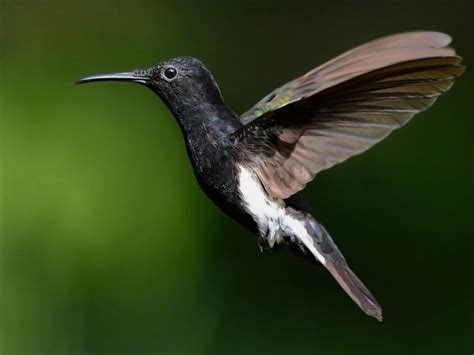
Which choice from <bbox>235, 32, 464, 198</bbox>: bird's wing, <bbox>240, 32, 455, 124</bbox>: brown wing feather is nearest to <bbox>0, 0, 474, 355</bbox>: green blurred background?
<bbox>235, 32, 464, 198</bbox>: bird's wing

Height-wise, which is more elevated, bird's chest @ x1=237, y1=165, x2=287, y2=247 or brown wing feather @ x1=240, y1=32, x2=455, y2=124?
brown wing feather @ x1=240, y1=32, x2=455, y2=124

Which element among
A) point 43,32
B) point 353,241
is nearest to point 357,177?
point 353,241

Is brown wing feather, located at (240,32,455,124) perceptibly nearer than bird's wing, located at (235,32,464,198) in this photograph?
Yes

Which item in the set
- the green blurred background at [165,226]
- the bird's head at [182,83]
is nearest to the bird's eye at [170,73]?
the bird's head at [182,83]

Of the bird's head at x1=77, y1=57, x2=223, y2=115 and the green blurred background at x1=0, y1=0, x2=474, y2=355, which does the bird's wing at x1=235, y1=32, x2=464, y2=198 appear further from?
the green blurred background at x1=0, y1=0, x2=474, y2=355

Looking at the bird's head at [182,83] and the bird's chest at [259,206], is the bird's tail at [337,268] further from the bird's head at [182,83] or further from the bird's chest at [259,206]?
the bird's head at [182,83]

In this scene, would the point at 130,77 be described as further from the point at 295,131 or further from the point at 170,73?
the point at 295,131

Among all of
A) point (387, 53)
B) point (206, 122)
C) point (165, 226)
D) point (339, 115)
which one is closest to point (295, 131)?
point (339, 115)
